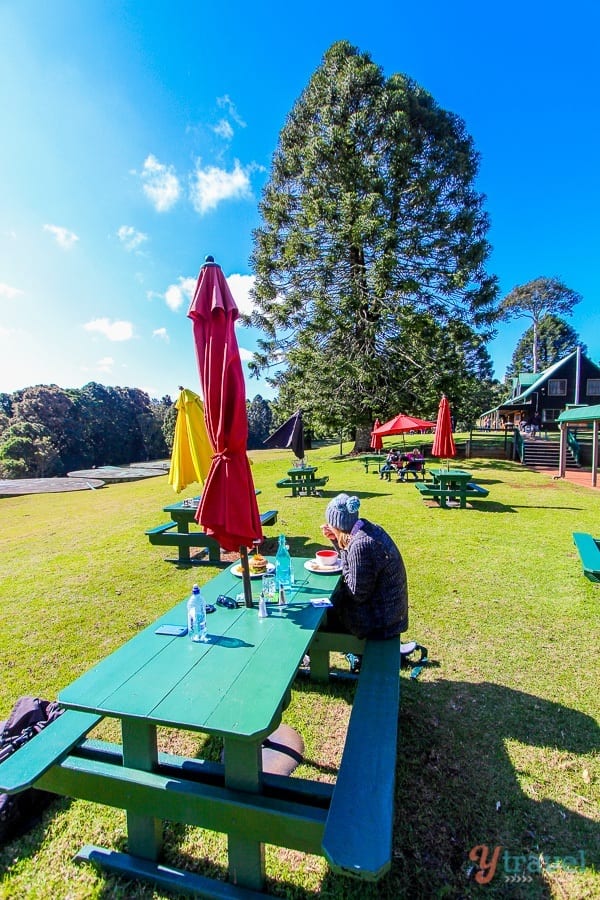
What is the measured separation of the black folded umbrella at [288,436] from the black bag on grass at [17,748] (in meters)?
7.51

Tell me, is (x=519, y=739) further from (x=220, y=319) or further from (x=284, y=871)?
(x=220, y=319)

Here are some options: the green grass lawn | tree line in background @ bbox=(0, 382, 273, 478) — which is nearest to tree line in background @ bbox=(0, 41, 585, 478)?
the green grass lawn

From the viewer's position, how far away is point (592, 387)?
30469 mm

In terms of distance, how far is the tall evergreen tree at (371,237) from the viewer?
21.7m

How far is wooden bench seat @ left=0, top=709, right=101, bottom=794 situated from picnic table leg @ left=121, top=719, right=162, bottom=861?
0.31 meters

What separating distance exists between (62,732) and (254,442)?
2661 inches

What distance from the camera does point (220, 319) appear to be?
303cm

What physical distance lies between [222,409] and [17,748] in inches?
106

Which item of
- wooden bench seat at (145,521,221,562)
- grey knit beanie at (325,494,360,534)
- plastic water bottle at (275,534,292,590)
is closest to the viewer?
grey knit beanie at (325,494,360,534)

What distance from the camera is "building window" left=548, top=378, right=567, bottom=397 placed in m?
30.9

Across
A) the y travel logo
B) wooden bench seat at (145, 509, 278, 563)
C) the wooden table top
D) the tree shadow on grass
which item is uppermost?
the wooden table top

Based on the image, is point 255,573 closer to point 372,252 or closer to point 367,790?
point 367,790

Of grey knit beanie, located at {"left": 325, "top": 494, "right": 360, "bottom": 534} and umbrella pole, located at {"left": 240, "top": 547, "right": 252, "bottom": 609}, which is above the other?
grey knit beanie, located at {"left": 325, "top": 494, "right": 360, "bottom": 534}

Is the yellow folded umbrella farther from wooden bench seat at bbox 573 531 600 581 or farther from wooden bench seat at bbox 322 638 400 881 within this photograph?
wooden bench seat at bbox 573 531 600 581
